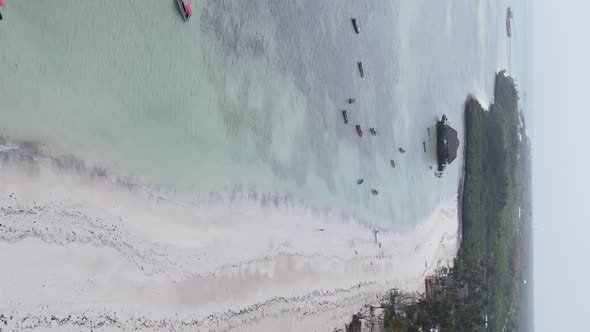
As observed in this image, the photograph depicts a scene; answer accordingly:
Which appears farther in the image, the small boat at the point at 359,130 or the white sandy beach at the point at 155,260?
the small boat at the point at 359,130

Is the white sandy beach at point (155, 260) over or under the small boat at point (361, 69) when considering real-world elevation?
under

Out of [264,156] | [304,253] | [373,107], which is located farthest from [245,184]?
[373,107]

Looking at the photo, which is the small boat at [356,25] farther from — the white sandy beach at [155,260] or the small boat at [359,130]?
the white sandy beach at [155,260]

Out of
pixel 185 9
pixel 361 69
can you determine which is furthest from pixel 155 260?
pixel 361 69

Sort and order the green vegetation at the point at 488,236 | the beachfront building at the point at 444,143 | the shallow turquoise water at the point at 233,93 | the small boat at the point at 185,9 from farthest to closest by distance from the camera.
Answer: the beachfront building at the point at 444,143, the green vegetation at the point at 488,236, the small boat at the point at 185,9, the shallow turquoise water at the point at 233,93

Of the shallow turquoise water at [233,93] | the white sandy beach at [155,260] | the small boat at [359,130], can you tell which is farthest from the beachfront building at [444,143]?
the white sandy beach at [155,260]

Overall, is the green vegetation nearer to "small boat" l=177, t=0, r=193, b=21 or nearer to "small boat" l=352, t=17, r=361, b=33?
"small boat" l=352, t=17, r=361, b=33

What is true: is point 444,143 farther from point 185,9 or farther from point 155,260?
point 155,260

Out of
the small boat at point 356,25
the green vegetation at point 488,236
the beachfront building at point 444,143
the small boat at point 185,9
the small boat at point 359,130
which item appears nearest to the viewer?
the small boat at point 185,9
